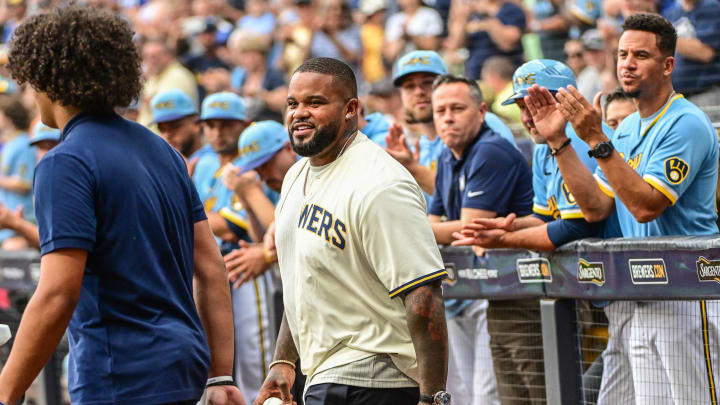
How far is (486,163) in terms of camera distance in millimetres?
5758

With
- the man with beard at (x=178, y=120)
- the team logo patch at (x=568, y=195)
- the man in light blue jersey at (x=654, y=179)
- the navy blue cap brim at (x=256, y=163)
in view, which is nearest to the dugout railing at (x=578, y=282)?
the man in light blue jersey at (x=654, y=179)

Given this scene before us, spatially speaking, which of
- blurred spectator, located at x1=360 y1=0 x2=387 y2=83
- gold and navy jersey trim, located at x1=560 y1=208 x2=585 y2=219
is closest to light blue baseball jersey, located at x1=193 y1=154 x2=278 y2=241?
gold and navy jersey trim, located at x1=560 y1=208 x2=585 y2=219

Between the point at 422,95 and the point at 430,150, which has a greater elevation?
the point at 422,95

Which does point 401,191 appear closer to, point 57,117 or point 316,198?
point 316,198

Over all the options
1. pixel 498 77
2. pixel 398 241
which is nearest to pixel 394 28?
pixel 498 77

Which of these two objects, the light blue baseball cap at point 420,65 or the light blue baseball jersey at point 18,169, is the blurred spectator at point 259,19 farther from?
the light blue baseball cap at point 420,65

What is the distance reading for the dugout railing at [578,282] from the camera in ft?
14.5

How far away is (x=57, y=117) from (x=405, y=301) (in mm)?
1356

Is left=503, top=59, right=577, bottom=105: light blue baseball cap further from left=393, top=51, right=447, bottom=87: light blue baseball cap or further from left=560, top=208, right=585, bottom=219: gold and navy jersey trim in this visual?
left=393, top=51, right=447, bottom=87: light blue baseball cap

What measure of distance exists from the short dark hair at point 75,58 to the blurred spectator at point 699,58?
5500mm

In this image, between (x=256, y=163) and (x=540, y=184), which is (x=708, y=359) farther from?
(x=256, y=163)

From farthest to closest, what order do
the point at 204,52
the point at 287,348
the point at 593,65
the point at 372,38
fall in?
the point at 204,52 → the point at 372,38 → the point at 593,65 → the point at 287,348

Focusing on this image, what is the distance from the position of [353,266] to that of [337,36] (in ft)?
28.9

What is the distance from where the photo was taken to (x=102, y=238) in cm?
309
